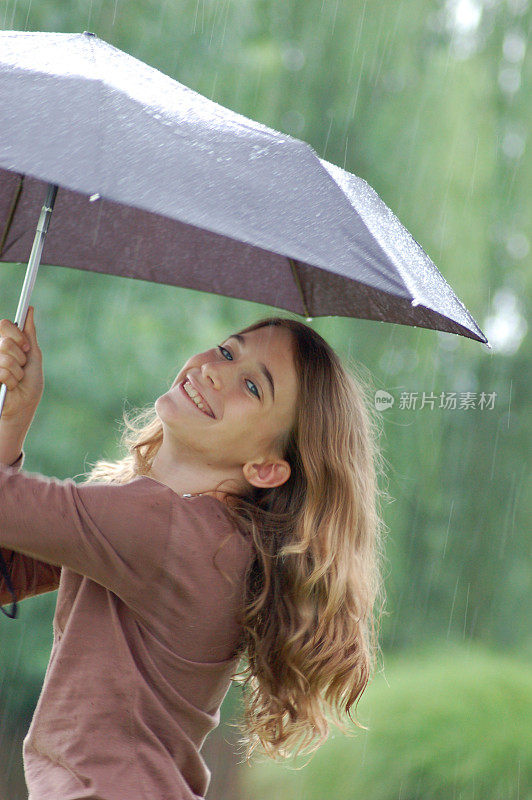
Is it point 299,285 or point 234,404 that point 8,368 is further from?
point 299,285

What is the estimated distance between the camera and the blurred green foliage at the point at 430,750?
561cm

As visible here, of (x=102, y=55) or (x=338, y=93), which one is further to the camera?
(x=338, y=93)

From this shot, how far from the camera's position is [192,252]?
109 inches

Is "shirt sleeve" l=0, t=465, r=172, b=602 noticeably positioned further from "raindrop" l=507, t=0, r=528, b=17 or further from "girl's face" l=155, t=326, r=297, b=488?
"raindrop" l=507, t=0, r=528, b=17

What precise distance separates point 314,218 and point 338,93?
4915 millimetres

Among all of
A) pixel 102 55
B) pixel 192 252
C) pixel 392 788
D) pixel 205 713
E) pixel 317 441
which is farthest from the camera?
pixel 392 788

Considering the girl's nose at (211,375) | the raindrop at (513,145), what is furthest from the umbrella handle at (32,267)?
the raindrop at (513,145)

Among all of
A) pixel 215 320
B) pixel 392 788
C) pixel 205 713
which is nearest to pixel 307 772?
pixel 392 788

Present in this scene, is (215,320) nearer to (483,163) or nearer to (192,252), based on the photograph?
(483,163)

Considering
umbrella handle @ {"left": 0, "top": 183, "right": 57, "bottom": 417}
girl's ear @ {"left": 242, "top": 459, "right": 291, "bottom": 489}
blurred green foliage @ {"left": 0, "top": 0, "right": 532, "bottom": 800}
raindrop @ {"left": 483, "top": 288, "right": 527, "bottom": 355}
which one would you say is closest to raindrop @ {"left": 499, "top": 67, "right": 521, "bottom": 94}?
blurred green foliage @ {"left": 0, "top": 0, "right": 532, "bottom": 800}

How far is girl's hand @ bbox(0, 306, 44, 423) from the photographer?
212 centimetres

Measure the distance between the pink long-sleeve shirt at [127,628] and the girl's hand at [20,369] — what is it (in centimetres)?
25

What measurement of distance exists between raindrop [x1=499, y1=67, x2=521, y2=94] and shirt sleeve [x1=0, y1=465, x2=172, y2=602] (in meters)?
5.64

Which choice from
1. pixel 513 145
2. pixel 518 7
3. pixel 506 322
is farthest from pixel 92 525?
pixel 518 7
